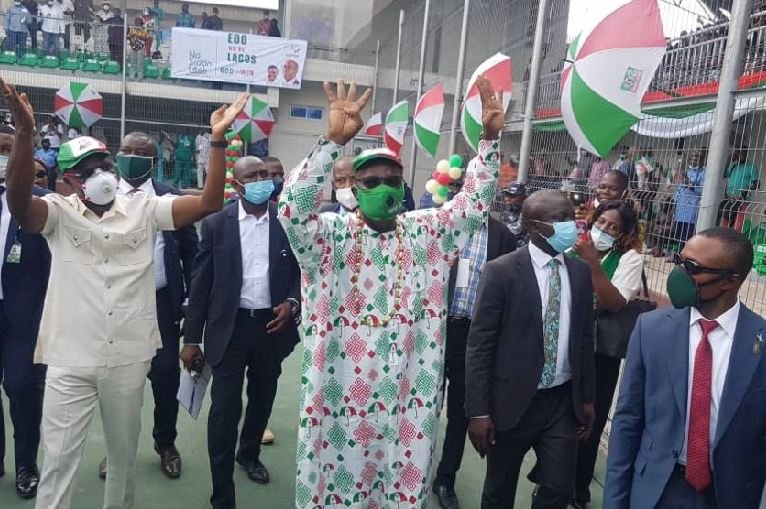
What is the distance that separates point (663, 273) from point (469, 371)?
5.46ft

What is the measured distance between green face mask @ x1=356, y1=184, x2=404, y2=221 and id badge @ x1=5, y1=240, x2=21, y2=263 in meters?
1.87

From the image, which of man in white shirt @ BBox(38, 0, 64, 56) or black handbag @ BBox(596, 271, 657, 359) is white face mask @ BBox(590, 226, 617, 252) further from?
man in white shirt @ BBox(38, 0, 64, 56)

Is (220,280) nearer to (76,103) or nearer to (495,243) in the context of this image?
(495,243)

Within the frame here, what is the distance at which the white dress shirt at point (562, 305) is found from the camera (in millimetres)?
2975

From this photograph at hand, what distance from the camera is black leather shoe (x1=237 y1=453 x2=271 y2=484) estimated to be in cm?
386

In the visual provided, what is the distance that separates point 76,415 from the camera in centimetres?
282

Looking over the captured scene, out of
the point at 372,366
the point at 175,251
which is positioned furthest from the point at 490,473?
the point at 175,251

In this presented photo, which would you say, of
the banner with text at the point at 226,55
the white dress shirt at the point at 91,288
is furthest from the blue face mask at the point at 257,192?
the banner with text at the point at 226,55

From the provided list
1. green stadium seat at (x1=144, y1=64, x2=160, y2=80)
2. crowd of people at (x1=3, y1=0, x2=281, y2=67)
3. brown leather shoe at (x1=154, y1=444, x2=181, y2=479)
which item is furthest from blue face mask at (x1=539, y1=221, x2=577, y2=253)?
green stadium seat at (x1=144, y1=64, x2=160, y2=80)

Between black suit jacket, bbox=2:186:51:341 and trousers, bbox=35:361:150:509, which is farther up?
black suit jacket, bbox=2:186:51:341

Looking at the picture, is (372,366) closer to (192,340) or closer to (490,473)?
(490,473)

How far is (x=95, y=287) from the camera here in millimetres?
2852

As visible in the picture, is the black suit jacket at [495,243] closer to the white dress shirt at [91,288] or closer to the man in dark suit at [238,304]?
the man in dark suit at [238,304]

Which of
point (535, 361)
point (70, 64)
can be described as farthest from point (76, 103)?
point (535, 361)
